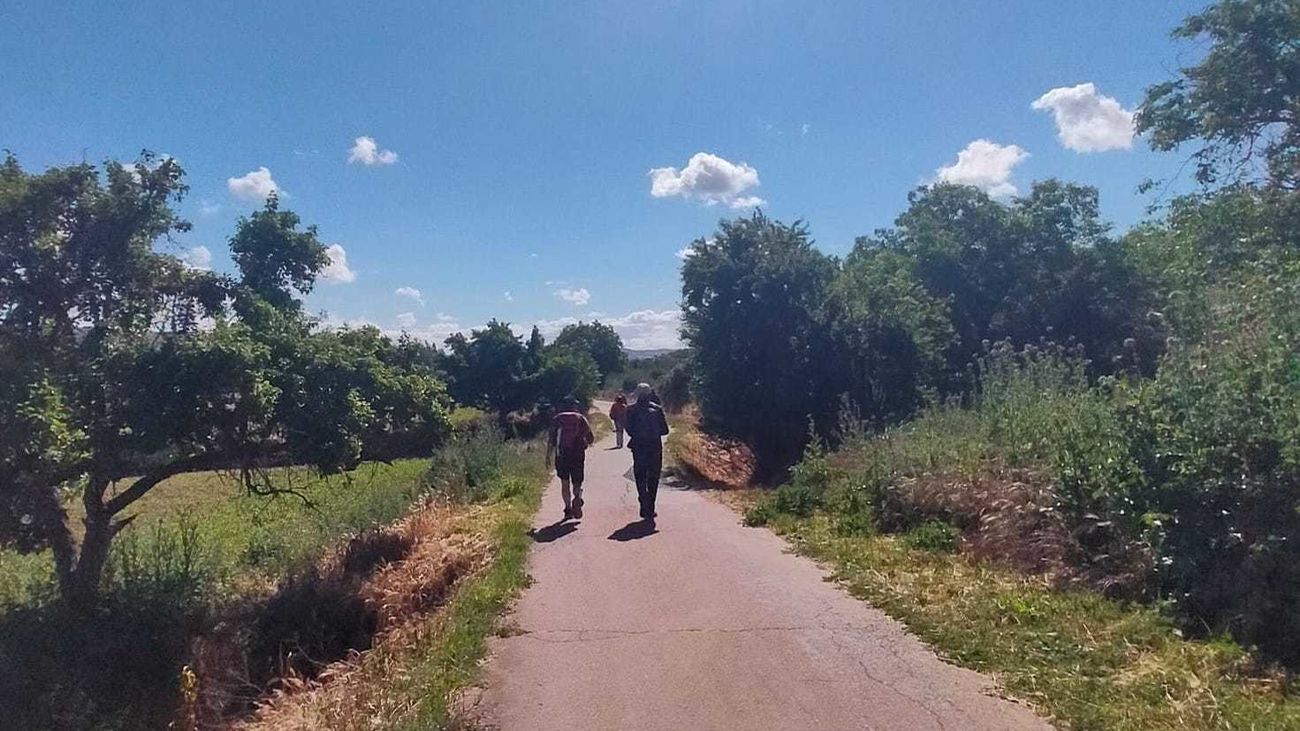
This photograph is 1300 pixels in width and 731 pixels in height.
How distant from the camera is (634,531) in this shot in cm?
1145

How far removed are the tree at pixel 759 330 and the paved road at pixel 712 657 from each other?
1168cm

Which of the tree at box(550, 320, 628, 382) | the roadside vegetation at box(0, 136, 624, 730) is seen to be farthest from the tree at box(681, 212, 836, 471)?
the tree at box(550, 320, 628, 382)

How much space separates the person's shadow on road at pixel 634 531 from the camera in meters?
11.0

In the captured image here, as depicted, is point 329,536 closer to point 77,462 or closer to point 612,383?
point 77,462

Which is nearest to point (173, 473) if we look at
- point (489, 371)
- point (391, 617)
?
point (391, 617)

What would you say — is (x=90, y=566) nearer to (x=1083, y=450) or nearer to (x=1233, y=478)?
(x=1083, y=450)

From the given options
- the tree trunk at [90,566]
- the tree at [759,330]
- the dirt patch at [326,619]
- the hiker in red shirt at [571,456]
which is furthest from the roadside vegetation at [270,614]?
the tree at [759,330]

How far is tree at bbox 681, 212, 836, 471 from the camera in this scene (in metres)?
21.3

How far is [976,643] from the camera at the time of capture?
6.16 metres

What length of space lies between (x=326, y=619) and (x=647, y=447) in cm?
438

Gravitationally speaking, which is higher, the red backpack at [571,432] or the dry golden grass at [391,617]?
the red backpack at [571,432]

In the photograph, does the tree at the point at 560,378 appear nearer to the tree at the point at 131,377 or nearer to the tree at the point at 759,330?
the tree at the point at 759,330

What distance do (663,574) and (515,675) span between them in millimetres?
2975

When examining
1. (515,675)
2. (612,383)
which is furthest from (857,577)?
(612,383)
